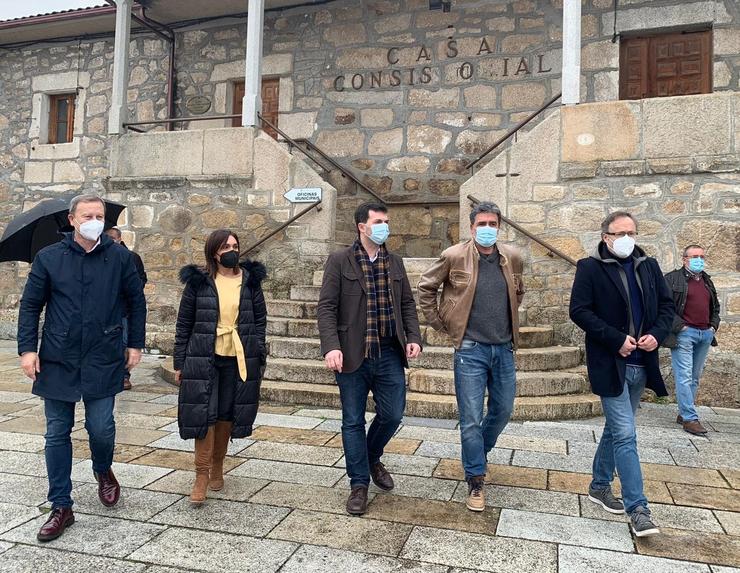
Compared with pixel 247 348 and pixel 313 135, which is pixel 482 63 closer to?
pixel 313 135

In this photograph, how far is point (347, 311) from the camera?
321cm

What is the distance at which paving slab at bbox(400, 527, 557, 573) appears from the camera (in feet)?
8.23

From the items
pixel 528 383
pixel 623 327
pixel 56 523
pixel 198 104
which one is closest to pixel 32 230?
pixel 56 523

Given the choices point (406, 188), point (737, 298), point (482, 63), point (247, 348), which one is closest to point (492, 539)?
point (247, 348)


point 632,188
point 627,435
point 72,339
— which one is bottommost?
point 627,435

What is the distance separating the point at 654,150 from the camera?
6.16m

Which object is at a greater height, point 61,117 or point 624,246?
point 61,117

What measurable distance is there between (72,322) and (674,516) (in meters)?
3.15

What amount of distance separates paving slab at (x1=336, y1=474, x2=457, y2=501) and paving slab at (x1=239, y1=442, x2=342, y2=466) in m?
0.40

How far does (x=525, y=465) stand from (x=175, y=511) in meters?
2.15

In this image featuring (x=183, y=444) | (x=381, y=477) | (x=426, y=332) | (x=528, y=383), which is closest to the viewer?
(x=381, y=477)

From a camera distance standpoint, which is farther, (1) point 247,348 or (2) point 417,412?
(2) point 417,412

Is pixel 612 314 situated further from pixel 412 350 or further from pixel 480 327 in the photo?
pixel 412 350

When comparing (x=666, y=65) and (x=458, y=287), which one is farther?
(x=666, y=65)
